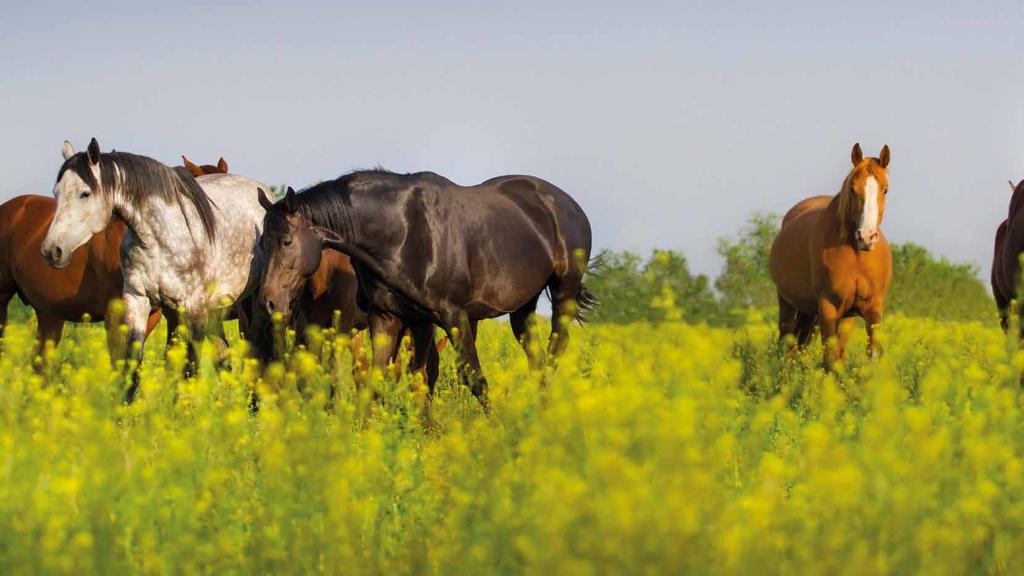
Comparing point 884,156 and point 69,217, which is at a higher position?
point 884,156

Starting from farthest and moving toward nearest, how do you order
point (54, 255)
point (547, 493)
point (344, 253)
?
point (344, 253) → point (54, 255) → point (547, 493)

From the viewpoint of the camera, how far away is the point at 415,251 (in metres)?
7.97

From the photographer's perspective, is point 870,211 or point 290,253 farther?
point 870,211

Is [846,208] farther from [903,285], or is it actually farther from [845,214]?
[903,285]

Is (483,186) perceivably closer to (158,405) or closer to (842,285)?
(842,285)

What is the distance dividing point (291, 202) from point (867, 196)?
4674 millimetres

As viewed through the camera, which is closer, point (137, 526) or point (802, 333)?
point (137, 526)

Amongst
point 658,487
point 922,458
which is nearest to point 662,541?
point 658,487

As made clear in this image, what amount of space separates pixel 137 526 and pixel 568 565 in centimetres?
187

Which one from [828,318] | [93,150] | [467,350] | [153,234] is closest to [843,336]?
[828,318]

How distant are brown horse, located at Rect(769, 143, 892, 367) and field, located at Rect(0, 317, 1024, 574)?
169 inches

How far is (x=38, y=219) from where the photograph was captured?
9992mm

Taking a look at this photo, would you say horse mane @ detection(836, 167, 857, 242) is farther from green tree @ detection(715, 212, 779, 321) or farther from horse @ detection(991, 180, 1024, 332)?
green tree @ detection(715, 212, 779, 321)

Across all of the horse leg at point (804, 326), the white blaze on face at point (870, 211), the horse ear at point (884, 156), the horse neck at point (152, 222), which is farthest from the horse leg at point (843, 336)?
the horse neck at point (152, 222)
